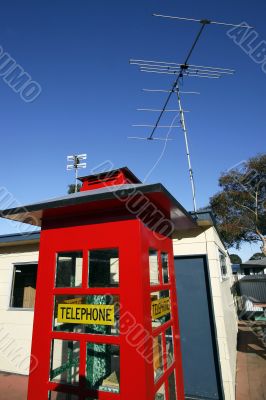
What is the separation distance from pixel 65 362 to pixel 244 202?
22.0 metres

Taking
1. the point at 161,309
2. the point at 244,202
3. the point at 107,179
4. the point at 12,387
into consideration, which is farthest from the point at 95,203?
the point at 244,202

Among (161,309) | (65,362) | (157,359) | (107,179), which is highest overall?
(107,179)

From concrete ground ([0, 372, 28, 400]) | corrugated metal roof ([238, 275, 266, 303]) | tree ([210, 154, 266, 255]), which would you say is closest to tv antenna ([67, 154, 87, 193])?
concrete ground ([0, 372, 28, 400])

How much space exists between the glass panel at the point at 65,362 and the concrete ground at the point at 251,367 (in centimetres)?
322

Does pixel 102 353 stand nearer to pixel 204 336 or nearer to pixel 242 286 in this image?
pixel 204 336

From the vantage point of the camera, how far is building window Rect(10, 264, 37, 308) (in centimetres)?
744

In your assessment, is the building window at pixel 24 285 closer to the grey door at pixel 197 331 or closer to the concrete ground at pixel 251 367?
the grey door at pixel 197 331

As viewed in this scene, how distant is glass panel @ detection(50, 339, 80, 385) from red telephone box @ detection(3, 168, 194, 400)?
35 millimetres

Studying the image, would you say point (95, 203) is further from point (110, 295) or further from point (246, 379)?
point (246, 379)

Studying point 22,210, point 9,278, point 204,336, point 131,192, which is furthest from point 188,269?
point 9,278

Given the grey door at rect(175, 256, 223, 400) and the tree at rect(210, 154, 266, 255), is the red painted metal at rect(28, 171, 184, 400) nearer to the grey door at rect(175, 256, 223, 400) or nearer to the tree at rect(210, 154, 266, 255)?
the grey door at rect(175, 256, 223, 400)

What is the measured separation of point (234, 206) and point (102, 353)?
2270 centimetres

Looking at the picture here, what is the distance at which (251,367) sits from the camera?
21.1 ft

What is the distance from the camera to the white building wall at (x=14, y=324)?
6.65 meters
